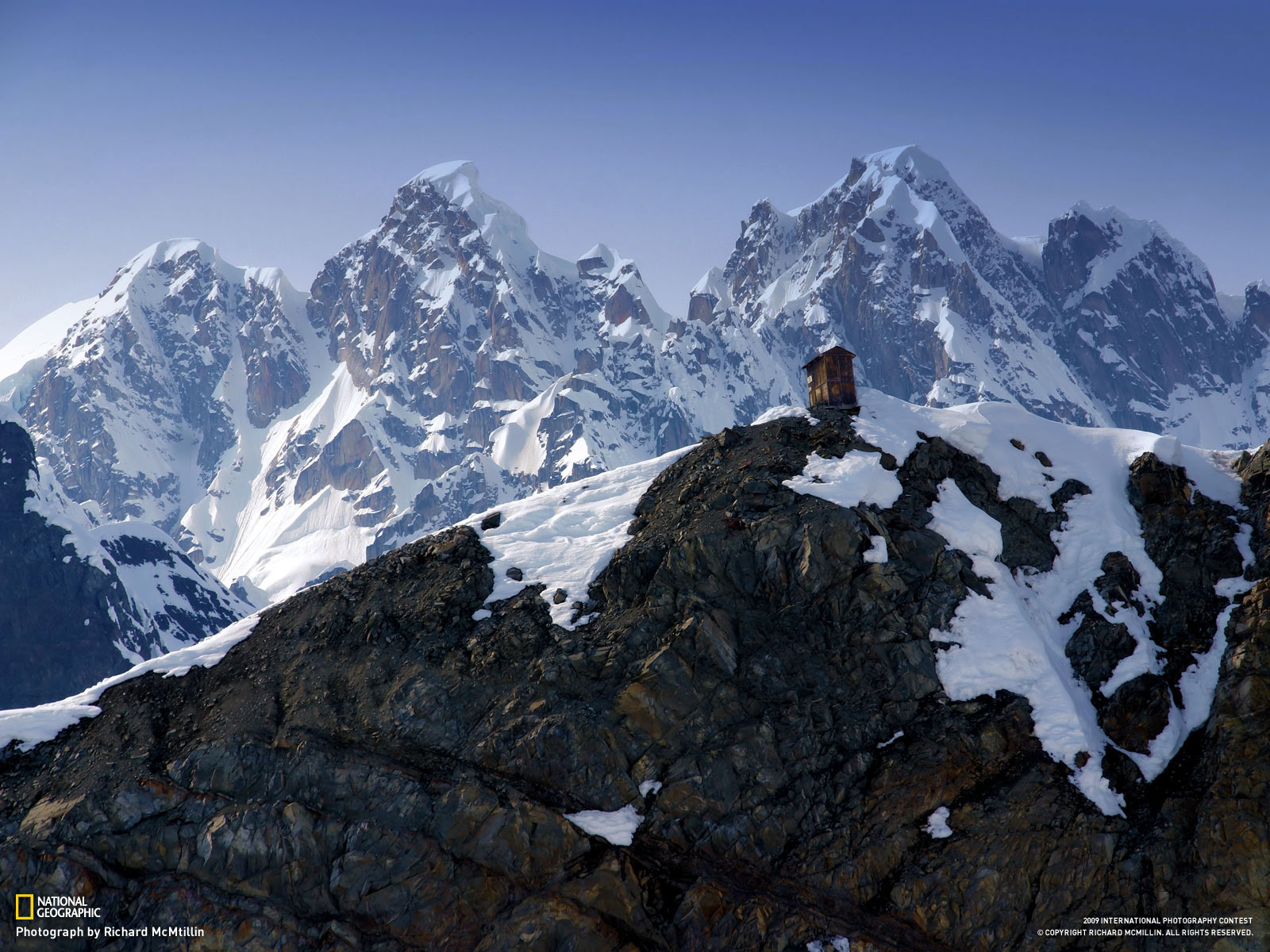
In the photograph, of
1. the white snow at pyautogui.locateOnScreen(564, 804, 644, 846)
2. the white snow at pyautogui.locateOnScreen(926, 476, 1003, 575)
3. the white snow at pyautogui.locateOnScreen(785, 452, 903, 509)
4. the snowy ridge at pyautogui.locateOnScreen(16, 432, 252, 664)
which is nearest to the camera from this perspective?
the white snow at pyautogui.locateOnScreen(564, 804, 644, 846)

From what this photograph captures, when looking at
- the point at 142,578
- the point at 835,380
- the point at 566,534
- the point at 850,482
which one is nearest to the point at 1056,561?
the point at 850,482

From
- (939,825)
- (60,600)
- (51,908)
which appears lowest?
(60,600)

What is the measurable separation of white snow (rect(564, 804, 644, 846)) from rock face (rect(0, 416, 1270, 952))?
0.27 m

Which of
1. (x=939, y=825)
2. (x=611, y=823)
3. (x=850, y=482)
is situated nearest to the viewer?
(x=939, y=825)

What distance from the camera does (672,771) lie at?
36812 millimetres

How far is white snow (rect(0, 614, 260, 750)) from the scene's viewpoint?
3972 centimetres

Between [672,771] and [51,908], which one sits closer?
[51,908]

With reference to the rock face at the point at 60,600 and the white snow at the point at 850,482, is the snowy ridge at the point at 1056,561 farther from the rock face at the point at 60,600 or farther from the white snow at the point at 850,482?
the rock face at the point at 60,600

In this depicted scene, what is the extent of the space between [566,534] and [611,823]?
763 inches

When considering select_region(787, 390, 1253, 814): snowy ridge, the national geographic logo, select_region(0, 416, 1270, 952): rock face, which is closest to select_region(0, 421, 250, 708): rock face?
select_region(0, 416, 1270, 952): rock face

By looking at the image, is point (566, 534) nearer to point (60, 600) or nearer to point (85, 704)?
point (85, 704)

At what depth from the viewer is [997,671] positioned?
39062 mm

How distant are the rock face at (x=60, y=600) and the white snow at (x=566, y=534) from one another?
400 ft

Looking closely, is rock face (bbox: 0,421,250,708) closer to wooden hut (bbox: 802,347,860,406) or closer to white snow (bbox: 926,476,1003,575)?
wooden hut (bbox: 802,347,860,406)
